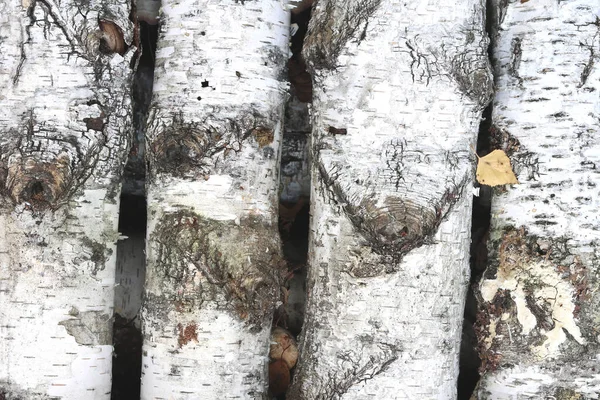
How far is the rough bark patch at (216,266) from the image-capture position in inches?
77.8

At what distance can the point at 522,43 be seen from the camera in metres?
2.06

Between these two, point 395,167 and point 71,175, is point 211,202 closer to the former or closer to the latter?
point 71,175

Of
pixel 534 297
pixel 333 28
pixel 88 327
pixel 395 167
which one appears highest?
pixel 333 28

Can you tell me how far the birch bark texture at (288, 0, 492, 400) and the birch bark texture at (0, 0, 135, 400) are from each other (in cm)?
71

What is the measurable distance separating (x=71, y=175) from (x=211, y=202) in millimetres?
433

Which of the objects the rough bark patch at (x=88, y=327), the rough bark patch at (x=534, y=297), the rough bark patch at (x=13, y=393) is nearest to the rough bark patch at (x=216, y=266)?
the rough bark patch at (x=88, y=327)

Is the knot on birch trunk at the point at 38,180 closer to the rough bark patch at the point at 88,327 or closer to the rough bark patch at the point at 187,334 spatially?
the rough bark patch at the point at 88,327

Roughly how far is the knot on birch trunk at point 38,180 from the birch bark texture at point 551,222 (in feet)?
4.53

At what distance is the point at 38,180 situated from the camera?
188cm

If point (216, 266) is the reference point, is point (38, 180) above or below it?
above

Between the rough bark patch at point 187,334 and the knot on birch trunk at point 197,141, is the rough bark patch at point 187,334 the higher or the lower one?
the lower one

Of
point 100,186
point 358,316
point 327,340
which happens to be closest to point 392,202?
point 358,316

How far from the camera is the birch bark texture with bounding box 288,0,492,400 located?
1.91m

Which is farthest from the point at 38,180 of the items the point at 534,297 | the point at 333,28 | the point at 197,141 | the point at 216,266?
the point at 534,297
